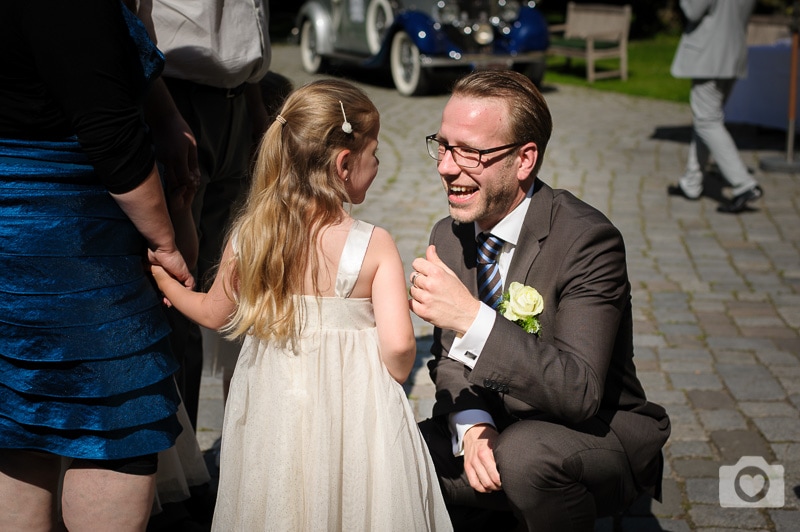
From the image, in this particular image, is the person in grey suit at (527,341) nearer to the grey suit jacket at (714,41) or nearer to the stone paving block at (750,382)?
the stone paving block at (750,382)

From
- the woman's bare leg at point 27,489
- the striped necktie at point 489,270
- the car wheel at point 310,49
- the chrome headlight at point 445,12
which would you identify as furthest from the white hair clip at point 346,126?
the car wheel at point 310,49

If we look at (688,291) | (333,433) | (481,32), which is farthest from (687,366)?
(481,32)

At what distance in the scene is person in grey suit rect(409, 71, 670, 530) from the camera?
242cm

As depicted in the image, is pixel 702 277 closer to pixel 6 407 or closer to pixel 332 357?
pixel 332 357

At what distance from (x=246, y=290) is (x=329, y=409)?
383mm

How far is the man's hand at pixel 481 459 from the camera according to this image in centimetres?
258

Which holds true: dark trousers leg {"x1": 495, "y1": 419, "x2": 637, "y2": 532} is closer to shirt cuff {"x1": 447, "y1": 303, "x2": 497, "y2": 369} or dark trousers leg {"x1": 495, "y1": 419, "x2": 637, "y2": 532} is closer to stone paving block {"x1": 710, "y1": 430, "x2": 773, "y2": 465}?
shirt cuff {"x1": 447, "y1": 303, "x2": 497, "y2": 369}

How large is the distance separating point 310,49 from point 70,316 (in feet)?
43.7

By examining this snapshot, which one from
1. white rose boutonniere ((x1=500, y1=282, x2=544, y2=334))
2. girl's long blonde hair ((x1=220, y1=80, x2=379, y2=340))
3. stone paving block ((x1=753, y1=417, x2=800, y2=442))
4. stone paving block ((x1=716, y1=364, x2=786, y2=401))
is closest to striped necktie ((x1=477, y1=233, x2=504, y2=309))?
white rose boutonniere ((x1=500, y1=282, x2=544, y2=334))

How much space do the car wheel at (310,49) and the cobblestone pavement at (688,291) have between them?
13.1ft

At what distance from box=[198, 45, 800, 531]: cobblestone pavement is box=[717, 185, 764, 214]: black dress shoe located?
8 centimetres

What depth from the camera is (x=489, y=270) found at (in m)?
2.81

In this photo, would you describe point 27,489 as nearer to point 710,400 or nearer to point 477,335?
point 477,335

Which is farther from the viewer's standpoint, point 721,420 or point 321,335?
point 721,420
